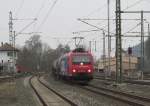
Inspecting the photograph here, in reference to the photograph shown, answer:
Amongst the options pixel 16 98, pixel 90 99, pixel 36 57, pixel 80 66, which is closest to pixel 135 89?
pixel 90 99

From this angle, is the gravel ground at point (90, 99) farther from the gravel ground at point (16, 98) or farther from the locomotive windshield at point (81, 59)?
the locomotive windshield at point (81, 59)

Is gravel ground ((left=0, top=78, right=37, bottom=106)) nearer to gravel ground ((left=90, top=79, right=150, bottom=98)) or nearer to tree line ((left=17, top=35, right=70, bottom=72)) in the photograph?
gravel ground ((left=90, top=79, right=150, bottom=98))

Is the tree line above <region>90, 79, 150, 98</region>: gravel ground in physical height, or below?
above

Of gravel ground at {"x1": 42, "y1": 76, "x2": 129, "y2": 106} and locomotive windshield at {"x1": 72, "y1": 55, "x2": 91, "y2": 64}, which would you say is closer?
gravel ground at {"x1": 42, "y1": 76, "x2": 129, "y2": 106}

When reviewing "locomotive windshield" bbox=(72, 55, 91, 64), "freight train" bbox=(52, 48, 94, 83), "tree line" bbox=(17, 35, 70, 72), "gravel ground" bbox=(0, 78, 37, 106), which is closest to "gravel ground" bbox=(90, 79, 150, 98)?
"freight train" bbox=(52, 48, 94, 83)

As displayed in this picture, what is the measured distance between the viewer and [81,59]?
41.8 m

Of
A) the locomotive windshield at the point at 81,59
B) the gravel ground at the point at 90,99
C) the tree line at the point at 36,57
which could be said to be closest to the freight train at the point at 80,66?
the locomotive windshield at the point at 81,59

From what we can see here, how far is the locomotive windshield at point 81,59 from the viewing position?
136ft

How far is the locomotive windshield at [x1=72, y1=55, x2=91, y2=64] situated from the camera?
4156cm

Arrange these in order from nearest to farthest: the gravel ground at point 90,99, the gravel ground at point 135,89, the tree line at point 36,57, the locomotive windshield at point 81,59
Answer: the gravel ground at point 90,99 < the gravel ground at point 135,89 < the locomotive windshield at point 81,59 < the tree line at point 36,57

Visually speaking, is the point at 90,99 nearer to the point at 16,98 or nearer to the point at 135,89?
the point at 16,98

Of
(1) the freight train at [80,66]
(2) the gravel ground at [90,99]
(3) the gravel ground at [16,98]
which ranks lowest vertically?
(3) the gravel ground at [16,98]

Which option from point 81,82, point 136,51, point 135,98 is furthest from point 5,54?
point 135,98

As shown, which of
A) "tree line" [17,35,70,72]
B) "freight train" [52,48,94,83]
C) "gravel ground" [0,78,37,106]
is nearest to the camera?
"gravel ground" [0,78,37,106]
